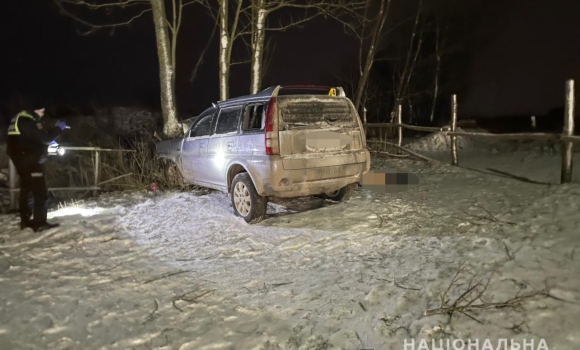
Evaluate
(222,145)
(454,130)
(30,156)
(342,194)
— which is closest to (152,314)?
(30,156)

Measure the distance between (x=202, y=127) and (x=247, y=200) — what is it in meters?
2.08

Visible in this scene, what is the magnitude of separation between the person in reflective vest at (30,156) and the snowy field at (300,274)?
29 centimetres

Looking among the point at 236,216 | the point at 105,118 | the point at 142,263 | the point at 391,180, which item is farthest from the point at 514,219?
the point at 105,118

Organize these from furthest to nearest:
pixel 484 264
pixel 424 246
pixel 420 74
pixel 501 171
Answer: pixel 420 74, pixel 501 171, pixel 424 246, pixel 484 264

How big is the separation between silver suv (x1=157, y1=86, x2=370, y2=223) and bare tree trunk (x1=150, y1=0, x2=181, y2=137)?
12.4 feet

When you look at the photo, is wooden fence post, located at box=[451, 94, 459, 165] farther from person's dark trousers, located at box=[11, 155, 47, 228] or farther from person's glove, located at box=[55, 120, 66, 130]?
person's dark trousers, located at box=[11, 155, 47, 228]

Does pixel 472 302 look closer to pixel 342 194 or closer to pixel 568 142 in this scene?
pixel 342 194

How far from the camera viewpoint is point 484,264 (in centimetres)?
388

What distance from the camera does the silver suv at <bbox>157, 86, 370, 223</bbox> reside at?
17.9ft

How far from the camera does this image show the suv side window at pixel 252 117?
597 cm

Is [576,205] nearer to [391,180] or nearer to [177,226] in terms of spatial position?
[391,180]

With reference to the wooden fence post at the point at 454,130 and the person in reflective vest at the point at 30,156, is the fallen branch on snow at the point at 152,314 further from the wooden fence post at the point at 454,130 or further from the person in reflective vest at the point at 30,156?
the wooden fence post at the point at 454,130

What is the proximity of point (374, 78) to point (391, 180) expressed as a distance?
81.6 feet

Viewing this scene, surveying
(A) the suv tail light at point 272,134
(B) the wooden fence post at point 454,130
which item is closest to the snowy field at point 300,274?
(A) the suv tail light at point 272,134
